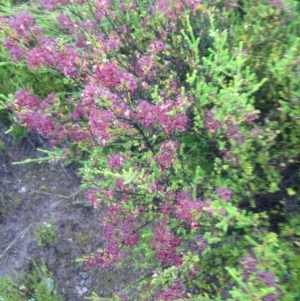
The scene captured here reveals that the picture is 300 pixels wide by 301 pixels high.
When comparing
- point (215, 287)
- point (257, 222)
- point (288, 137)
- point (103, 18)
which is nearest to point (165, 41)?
point (103, 18)

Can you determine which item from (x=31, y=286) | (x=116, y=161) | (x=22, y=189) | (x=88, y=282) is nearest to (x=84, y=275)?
(x=88, y=282)

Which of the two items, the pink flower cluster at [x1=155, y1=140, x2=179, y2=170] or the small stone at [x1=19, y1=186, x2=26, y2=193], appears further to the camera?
the small stone at [x1=19, y1=186, x2=26, y2=193]

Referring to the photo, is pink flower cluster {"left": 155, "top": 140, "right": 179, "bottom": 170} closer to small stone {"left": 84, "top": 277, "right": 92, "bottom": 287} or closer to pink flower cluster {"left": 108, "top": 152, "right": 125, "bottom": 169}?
pink flower cluster {"left": 108, "top": 152, "right": 125, "bottom": 169}

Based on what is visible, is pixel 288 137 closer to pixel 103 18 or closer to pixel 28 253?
pixel 103 18

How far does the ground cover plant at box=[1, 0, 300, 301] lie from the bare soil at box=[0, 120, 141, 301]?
629mm

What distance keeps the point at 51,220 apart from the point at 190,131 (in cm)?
132

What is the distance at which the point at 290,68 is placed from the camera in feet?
6.62

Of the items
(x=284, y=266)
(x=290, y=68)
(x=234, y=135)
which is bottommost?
(x=284, y=266)

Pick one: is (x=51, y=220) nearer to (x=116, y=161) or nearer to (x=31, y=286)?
(x=31, y=286)

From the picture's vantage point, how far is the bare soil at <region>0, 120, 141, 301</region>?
2885 millimetres

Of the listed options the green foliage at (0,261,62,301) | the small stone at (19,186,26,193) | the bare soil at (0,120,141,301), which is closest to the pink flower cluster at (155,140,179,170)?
the bare soil at (0,120,141,301)

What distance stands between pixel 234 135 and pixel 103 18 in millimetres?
917

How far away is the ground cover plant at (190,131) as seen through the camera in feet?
6.30

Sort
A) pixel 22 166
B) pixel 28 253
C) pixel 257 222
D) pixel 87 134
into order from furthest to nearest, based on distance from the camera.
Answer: pixel 22 166, pixel 28 253, pixel 87 134, pixel 257 222
